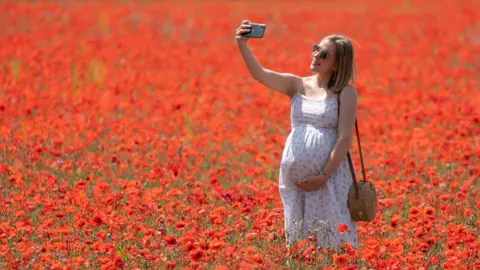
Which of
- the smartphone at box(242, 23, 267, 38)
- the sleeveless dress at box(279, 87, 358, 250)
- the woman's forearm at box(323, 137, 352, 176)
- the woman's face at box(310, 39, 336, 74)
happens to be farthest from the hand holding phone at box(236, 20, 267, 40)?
the woman's forearm at box(323, 137, 352, 176)

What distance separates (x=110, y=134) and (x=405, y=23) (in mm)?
9476

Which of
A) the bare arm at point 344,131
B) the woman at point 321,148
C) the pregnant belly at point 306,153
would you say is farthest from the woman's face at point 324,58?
the pregnant belly at point 306,153

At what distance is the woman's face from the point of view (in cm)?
654

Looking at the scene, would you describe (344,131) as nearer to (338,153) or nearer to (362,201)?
(338,153)

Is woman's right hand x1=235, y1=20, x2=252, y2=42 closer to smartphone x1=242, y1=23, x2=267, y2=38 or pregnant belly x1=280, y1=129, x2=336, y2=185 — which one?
smartphone x1=242, y1=23, x2=267, y2=38

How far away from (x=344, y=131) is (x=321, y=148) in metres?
0.17

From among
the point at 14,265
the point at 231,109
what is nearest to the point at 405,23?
the point at 231,109

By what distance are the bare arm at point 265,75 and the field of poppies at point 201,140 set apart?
46cm

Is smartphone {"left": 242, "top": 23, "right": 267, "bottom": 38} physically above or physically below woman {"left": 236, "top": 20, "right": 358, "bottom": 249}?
above

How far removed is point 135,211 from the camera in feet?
24.1

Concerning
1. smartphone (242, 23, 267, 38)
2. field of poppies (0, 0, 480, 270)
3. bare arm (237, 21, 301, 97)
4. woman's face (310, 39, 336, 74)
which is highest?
smartphone (242, 23, 267, 38)

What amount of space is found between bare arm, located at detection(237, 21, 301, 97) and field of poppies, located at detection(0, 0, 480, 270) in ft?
1.52

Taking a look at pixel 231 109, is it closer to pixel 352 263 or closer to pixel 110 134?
pixel 110 134

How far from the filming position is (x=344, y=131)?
6.52m
